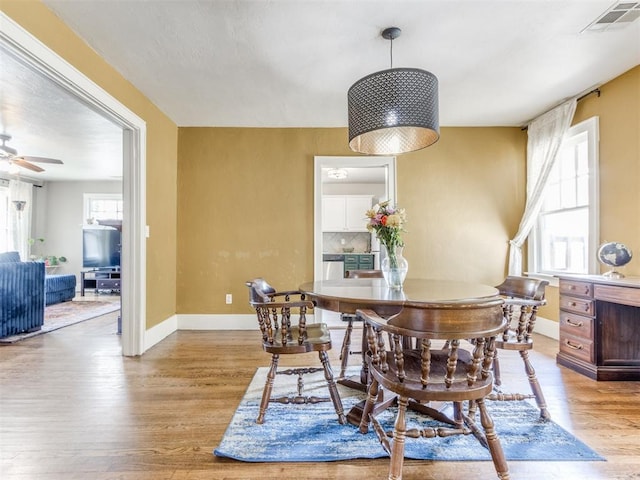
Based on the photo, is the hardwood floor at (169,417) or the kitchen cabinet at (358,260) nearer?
the hardwood floor at (169,417)

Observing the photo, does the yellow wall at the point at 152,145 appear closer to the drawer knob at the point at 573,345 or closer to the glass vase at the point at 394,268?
the glass vase at the point at 394,268

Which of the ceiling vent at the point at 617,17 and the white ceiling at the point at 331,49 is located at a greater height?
the ceiling vent at the point at 617,17

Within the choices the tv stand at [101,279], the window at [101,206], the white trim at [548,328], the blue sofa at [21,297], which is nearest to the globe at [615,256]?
the white trim at [548,328]

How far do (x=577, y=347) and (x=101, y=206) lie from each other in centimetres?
877

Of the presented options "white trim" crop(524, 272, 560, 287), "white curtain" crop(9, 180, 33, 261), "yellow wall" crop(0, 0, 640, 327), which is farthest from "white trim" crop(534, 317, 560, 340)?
"white curtain" crop(9, 180, 33, 261)

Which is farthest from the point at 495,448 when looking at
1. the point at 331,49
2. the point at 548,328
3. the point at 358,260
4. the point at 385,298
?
the point at 358,260

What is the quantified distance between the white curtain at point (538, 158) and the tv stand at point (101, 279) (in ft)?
24.1

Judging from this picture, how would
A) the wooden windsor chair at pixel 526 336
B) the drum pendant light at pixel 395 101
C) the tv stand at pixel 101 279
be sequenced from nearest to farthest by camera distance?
the wooden windsor chair at pixel 526 336 → the drum pendant light at pixel 395 101 → the tv stand at pixel 101 279

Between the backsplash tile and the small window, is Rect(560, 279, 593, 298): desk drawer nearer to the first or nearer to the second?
the backsplash tile

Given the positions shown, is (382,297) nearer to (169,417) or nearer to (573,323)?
(169,417)

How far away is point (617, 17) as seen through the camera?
212 cm

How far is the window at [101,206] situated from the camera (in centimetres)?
742

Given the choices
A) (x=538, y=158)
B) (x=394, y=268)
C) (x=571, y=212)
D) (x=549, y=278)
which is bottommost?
(x=549, y=278)

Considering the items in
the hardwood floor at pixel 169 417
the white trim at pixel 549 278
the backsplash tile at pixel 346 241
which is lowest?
the hardwood floor at pixel 169 417
